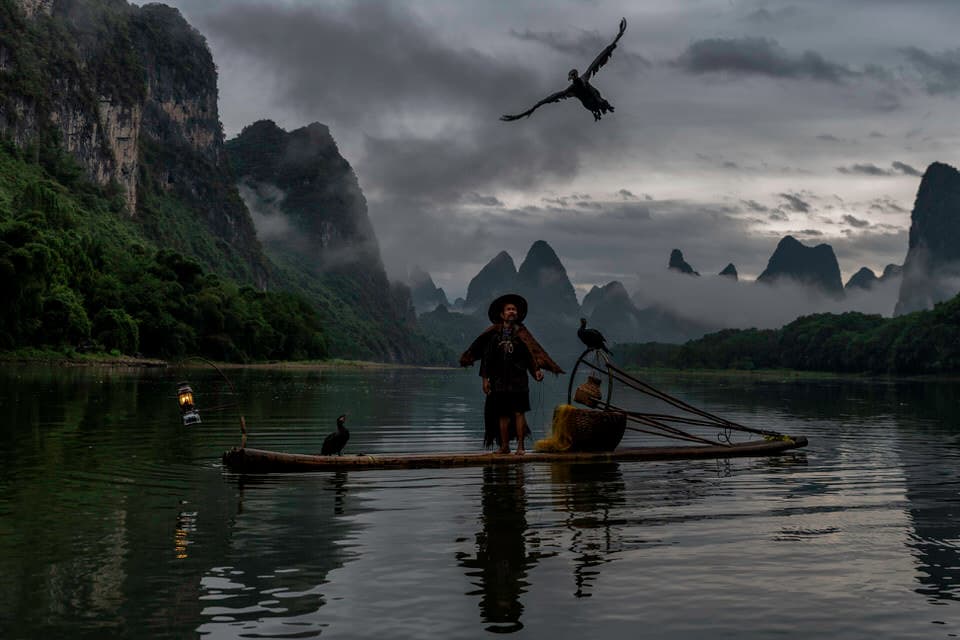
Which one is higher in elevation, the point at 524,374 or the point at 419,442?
the point at 524,374

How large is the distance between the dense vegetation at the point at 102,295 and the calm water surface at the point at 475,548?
58637 mm

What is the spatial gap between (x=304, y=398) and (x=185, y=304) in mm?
66045

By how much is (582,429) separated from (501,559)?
8364 mm

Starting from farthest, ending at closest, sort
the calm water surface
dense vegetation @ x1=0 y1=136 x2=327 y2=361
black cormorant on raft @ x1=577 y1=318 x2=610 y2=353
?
dense vegetation @ x1=0 y1=136 x2=327 y2=361, black cormorant on raft @ x1=577 y1=318 x2=610 y2=353, the calm water surface

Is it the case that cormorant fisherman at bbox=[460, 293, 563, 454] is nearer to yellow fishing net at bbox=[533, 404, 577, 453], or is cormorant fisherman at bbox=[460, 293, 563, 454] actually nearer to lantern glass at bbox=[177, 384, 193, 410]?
yellow fishing net at bbox=[533, 404, 577, 453]

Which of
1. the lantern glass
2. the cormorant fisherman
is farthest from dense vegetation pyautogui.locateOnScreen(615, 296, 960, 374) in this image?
the lantern glass

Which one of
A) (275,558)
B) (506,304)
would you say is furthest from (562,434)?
(275,558)

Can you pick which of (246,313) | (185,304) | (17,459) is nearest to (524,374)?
(17,459)

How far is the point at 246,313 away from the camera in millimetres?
116688

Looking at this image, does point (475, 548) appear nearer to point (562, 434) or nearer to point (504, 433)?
point (504, 433)

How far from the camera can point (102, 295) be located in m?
89.8

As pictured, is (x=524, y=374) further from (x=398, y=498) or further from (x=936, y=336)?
(x=936, y=336)

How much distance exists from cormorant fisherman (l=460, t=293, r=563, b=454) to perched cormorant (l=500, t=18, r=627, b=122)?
A: 402cm

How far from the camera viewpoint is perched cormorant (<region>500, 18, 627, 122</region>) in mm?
18094
